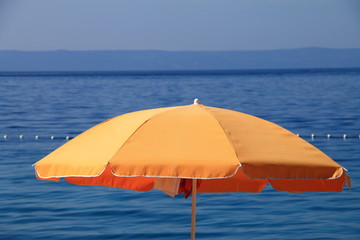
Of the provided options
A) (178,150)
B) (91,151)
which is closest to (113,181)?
(91,151)

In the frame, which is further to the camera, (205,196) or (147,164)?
(205,196)

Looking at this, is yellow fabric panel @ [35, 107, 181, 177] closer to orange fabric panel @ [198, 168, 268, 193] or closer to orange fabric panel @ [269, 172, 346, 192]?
orange fabric panel @ [269, 172, 346, 192]

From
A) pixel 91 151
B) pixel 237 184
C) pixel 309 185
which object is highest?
pixel 91 151

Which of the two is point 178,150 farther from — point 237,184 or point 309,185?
point 237,184

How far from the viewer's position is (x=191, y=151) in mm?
5051

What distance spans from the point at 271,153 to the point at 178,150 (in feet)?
2.39

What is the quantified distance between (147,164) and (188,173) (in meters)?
0.31

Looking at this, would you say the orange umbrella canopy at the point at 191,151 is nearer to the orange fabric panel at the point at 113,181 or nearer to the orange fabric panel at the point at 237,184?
the orange fabric panel at the point at 113,181

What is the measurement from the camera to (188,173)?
4875 mm

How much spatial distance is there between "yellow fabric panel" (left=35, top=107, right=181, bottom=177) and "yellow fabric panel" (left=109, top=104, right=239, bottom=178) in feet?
0.33

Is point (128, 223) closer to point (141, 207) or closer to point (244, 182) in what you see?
point (141, 207)

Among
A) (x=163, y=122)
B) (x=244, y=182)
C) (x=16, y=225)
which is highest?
(x=163, y=122)

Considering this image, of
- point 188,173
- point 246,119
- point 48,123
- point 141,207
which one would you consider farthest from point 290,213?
point 48,123

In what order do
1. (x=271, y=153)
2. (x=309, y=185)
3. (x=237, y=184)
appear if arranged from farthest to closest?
(x=237, y=184), (x=309, y=185), (x=271, y=153)
